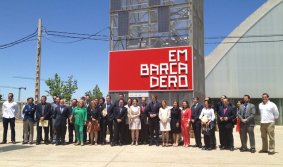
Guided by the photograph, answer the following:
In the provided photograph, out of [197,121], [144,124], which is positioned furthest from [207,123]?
[144,124]

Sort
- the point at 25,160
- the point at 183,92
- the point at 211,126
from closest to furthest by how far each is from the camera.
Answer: the point at 25,160
the point at 211,126
the point at 183,92

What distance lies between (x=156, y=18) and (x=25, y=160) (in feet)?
35.5

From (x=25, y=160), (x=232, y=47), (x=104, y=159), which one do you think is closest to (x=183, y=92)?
(x=104, y=159)

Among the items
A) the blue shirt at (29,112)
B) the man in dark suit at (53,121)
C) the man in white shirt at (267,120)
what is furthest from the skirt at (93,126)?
→ the man in white shirt at (267,120)

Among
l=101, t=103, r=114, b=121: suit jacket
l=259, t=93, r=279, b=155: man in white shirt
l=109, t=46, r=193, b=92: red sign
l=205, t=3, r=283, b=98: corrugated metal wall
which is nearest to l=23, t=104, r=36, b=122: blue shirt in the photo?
l=101, t=103, r=114, b=121: suit jacket

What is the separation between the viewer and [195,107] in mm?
11797

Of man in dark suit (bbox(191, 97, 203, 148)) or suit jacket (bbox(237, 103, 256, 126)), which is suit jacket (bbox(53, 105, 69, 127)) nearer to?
man in dark suit (bbox(191, 97, 203, 148))

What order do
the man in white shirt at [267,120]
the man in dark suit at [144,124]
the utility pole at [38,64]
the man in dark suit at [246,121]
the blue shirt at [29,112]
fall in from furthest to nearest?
the utility pole at [38,64] → the blue shirt at [29,112] → the man in dark suit at [144,124] → the man in dark suit at [246,121] → the man in white shirt at [267,120]

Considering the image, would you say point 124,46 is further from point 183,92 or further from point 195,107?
point 195,107

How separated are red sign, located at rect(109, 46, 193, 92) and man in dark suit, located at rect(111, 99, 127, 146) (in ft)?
15.1

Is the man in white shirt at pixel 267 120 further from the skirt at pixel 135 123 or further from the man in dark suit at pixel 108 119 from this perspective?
the man in dark suit at pixel 108 119

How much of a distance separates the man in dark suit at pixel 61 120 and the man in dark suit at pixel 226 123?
556cm

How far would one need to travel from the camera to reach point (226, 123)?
11.2 m

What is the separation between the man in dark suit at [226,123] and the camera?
1111 cm
